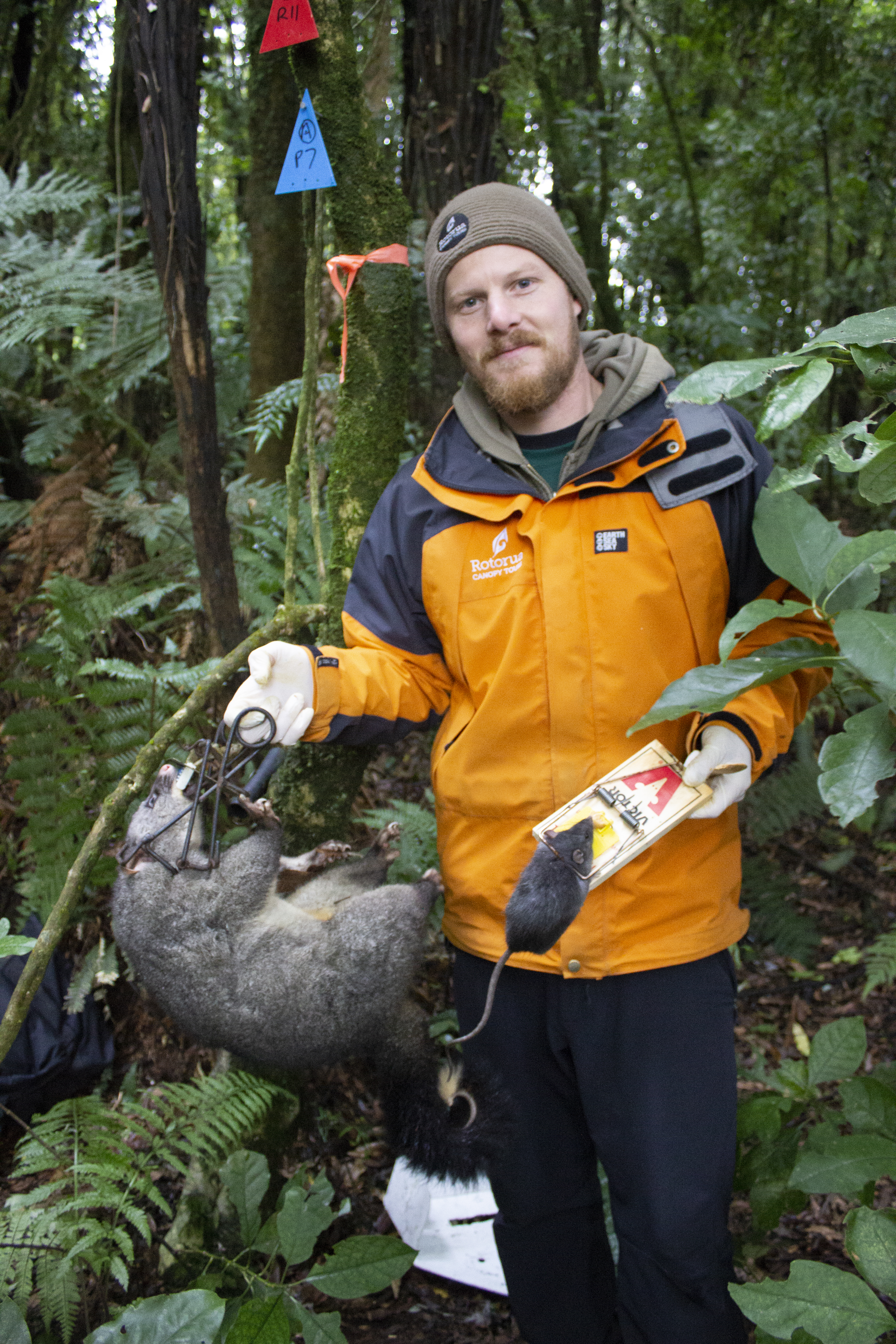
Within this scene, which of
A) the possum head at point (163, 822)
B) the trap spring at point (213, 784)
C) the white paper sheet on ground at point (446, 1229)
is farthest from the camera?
the white paper sheet on ground at point (446, 1229)

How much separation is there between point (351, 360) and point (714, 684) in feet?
6.38

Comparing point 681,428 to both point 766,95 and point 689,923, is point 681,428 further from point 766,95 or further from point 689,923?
point 766,95

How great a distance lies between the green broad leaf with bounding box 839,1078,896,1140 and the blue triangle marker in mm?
3136

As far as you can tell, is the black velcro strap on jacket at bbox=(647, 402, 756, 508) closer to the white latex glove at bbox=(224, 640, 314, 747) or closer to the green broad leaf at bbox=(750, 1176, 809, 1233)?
the white latex glove at bbox=(224, 640, 314, 747)

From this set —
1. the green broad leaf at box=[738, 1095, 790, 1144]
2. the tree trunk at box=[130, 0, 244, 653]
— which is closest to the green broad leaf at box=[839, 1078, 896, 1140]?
the green broad leaf at box=[738, 1095, 790, 1144]

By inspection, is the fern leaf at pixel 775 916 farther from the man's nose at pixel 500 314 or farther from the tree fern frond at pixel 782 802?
the man's nose at pixel 500 314

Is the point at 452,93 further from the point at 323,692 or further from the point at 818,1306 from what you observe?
the point at 818,1306

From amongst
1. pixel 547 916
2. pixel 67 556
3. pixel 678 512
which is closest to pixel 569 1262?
pixel 547 916

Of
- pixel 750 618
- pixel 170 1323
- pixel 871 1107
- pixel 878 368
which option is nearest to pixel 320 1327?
pixel 170 1323

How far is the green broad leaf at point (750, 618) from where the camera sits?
1.82 m

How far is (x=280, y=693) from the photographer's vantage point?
2424 millimetres

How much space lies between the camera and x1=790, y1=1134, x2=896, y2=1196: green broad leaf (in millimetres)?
2332

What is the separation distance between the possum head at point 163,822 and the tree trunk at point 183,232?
1130 mm

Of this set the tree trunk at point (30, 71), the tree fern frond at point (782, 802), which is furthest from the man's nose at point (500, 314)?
the tree trunk at point (30, 71)
